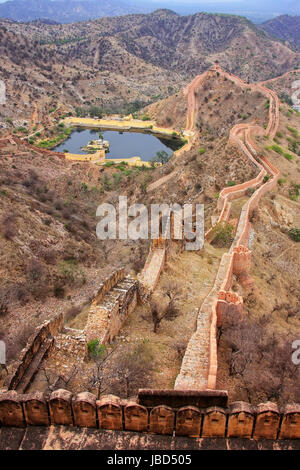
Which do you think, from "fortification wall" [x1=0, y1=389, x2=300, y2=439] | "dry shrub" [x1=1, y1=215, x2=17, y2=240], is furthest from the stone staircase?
"dry shrub" [x1=1, y1=215, x2=17, y2=240]

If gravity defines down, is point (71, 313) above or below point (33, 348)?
below

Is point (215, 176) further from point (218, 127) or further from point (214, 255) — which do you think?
point (218, 127)

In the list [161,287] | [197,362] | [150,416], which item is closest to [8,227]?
[161,287]

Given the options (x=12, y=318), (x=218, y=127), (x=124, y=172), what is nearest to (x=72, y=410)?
(x=12, y=318)

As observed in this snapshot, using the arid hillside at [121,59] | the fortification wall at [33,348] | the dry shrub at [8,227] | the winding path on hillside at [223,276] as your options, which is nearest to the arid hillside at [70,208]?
the dry shrub at [8,227]

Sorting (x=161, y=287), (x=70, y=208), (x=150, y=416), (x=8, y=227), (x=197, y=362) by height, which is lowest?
(x=70, y=208)

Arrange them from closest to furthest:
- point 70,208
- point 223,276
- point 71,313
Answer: point 71,313, point 223,276, point 70,208

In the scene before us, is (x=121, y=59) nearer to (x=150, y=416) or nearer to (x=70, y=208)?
(x=70, y=208)

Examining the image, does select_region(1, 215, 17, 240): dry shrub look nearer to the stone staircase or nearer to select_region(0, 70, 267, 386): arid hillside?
select_region(0, 70, 267, 386): arid hillside
